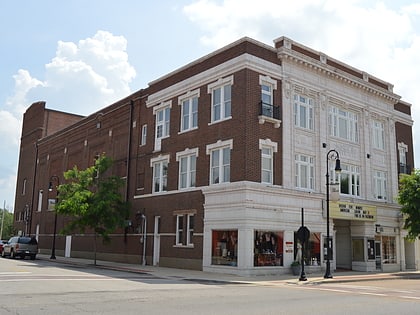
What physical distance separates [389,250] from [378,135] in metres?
8.58

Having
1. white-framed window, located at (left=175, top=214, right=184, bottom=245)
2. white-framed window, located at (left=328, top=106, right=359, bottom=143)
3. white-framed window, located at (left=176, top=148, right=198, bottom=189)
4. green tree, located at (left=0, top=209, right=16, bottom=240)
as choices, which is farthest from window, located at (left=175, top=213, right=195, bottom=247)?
green tree, located at (left=0, top=209, right=16, bottom=240)

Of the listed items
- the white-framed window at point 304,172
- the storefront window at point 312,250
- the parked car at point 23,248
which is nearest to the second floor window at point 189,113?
the white-framed window at point 304,172

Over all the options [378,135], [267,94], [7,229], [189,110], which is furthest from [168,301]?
[7,229]

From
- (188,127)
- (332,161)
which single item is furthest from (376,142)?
(188,127)

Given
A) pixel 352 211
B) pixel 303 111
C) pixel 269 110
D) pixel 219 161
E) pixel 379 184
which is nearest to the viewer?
pixel 269 110

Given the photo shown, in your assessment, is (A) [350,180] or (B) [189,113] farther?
(A) [350,180]

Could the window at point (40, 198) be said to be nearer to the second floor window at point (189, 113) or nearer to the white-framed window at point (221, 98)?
the second floor window at point (189, 113)

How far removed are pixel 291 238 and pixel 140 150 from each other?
47.6 feet

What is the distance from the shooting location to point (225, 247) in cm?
2597

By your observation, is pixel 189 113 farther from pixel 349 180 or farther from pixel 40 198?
pixel 40 198

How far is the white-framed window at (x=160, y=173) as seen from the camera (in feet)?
107

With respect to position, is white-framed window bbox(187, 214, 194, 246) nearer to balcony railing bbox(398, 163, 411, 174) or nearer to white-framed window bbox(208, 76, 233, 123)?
white-framed window bbox(208, 76, 233, 123)

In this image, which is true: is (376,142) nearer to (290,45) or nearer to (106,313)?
(290,45)

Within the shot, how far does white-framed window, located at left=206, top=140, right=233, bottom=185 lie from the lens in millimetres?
27203
